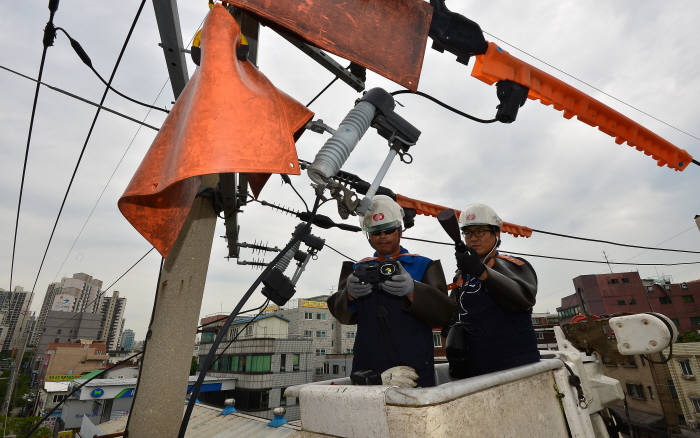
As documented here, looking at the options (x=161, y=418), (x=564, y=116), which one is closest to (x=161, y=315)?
(x=161, y=418)

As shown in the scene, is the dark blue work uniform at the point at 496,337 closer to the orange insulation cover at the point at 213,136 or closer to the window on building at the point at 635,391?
the orange insulation cover at the point at 213,136

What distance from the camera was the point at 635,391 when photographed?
24641mm

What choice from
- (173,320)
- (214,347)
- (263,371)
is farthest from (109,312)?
(214,347)

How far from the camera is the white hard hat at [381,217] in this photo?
2.54 metres

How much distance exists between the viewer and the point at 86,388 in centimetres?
1703

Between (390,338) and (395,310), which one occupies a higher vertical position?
(395,310)

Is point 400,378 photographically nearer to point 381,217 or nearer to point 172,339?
point 381,217

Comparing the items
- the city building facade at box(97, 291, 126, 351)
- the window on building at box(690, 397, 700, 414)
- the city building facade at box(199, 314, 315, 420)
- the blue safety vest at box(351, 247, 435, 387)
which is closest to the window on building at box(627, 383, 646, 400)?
the window on building at box(690, 397, 700, 414)

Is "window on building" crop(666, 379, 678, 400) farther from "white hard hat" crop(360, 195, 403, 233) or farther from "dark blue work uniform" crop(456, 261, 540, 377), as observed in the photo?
"white hard hat" crop(360, 195, 403, 233)

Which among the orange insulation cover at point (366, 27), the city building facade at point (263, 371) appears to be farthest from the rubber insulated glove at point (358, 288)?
the city building facade at point (263, 371)

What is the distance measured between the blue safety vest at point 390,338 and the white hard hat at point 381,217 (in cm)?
51

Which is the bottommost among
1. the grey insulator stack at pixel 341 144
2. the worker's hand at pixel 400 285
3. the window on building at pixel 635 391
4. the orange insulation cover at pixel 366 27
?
the window on building at pixel 635 391

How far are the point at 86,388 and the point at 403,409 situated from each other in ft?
76.8

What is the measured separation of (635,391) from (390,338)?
34544 millimetres
